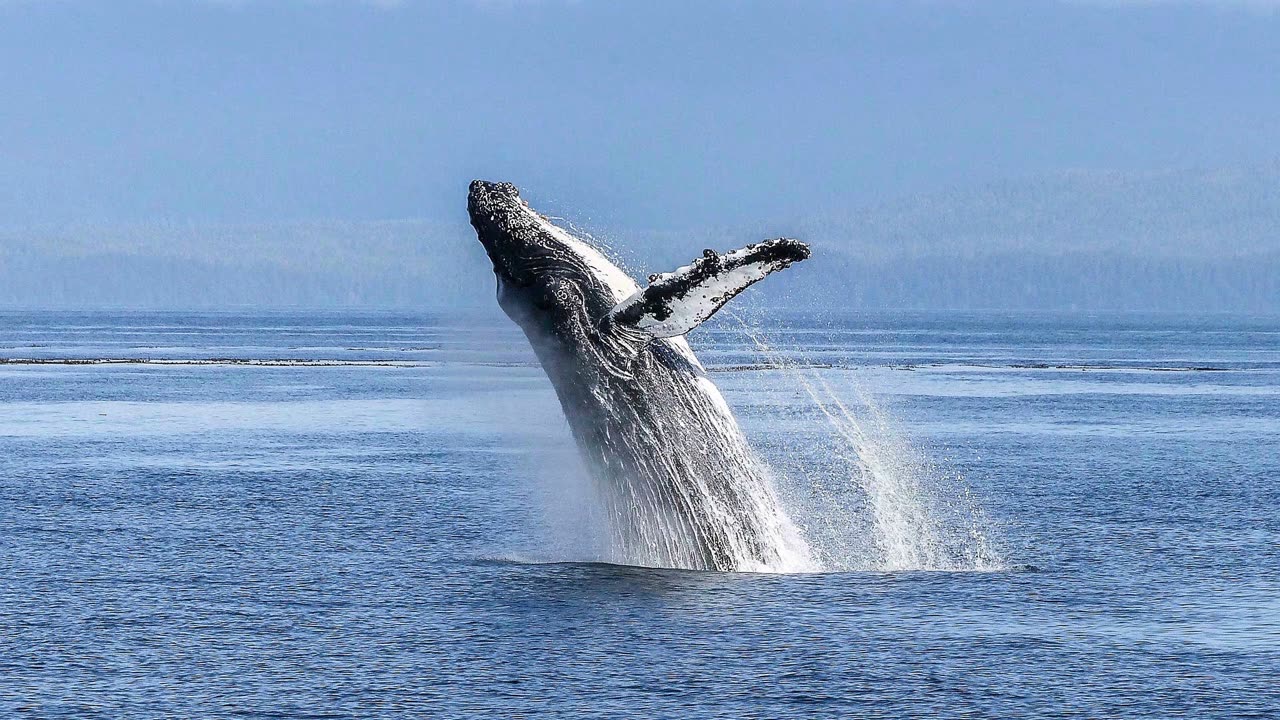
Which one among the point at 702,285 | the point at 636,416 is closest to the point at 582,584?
the point at 636,416

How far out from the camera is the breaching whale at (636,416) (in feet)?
50.8

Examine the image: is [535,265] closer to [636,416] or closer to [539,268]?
[539,268]

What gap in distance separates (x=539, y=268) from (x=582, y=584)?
3.01 meters

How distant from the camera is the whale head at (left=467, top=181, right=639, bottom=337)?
1557 centimetres

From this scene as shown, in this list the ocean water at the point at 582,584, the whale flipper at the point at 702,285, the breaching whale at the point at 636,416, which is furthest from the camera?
the breaching whale at the point at 636,416

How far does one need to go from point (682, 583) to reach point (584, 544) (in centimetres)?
326

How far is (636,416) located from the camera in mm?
15484

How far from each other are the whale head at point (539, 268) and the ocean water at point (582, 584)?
113 centimetres

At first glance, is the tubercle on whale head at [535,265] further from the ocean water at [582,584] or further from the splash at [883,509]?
the splash at [883,509]

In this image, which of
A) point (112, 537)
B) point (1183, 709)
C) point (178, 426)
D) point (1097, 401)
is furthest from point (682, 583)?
point (1097, 401)

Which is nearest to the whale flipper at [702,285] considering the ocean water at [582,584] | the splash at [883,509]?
the splash at [883,509]

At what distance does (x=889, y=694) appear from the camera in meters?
11.4

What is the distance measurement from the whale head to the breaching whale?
0.01 m

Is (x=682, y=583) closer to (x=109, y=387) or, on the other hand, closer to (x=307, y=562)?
(x=307, y=562)
